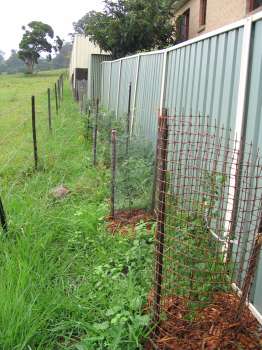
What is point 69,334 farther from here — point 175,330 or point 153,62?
point 153,62

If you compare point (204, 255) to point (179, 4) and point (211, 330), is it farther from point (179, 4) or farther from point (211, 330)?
point (179, 4)

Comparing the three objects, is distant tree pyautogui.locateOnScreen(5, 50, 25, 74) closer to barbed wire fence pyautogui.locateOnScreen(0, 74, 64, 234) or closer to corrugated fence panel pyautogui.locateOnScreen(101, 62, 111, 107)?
corrugated fence panel pyautogui.locateOnScreen(101, 62, 111, 107)

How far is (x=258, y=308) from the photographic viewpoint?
311 centimetres

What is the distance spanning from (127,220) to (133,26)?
13.9m

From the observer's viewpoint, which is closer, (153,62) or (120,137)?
(120,137)

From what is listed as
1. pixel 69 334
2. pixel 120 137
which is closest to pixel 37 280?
pixel 69 334

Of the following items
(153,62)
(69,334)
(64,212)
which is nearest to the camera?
(69,334)

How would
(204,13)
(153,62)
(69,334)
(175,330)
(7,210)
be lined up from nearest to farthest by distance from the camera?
1. (175,330)
2. (69,334)
3. (7,210)
4. (153,62)
5. (204,13)

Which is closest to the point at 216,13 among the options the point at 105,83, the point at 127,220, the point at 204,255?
the point at 105,83

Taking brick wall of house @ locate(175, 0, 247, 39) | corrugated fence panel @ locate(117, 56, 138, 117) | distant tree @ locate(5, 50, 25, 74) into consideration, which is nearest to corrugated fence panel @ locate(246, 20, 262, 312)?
corrugated fence panel @ locate(117, 56, 138, 117)

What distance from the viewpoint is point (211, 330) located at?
2955mm

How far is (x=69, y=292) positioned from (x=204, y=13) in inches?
540

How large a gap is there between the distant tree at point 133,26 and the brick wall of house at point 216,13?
1.15 m

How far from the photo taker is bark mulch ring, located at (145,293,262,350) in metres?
2.86
